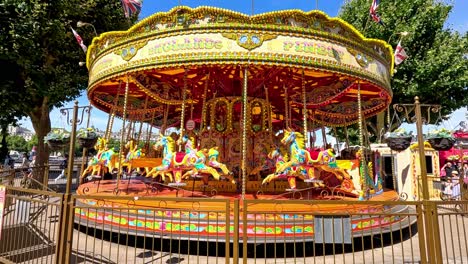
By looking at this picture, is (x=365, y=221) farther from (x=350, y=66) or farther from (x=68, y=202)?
(x=68, y=202)

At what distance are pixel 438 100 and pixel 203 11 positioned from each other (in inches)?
669

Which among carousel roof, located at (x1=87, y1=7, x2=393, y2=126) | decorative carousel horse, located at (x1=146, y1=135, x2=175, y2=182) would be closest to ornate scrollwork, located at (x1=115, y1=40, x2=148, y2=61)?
carousel roof, located at (x1=87, y1=7, x2=393, y2=126)

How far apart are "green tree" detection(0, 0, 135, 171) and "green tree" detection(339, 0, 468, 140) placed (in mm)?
14561

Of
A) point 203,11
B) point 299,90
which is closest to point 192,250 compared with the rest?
point 203,11

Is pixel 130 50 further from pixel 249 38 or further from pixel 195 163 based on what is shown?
pixel 195 163

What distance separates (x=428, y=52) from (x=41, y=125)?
20063 millimetres

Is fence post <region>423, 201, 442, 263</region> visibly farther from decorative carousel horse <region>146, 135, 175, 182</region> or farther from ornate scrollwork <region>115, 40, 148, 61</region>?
ornate scrollwork <region>115, 40, 148, 61</region>

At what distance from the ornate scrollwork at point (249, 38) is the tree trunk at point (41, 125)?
10653 mm

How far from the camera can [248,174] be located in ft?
29.8

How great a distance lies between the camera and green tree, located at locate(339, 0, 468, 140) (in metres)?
17.1

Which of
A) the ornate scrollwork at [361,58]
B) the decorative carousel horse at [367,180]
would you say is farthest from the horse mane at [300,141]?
the ornate scrollwork at [361,58]

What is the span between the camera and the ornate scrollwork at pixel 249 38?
6.70 metres

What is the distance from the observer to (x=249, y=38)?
264 inches

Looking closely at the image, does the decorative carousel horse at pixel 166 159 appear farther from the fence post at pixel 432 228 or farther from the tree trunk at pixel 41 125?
the tree trunk at pixel 41 125
